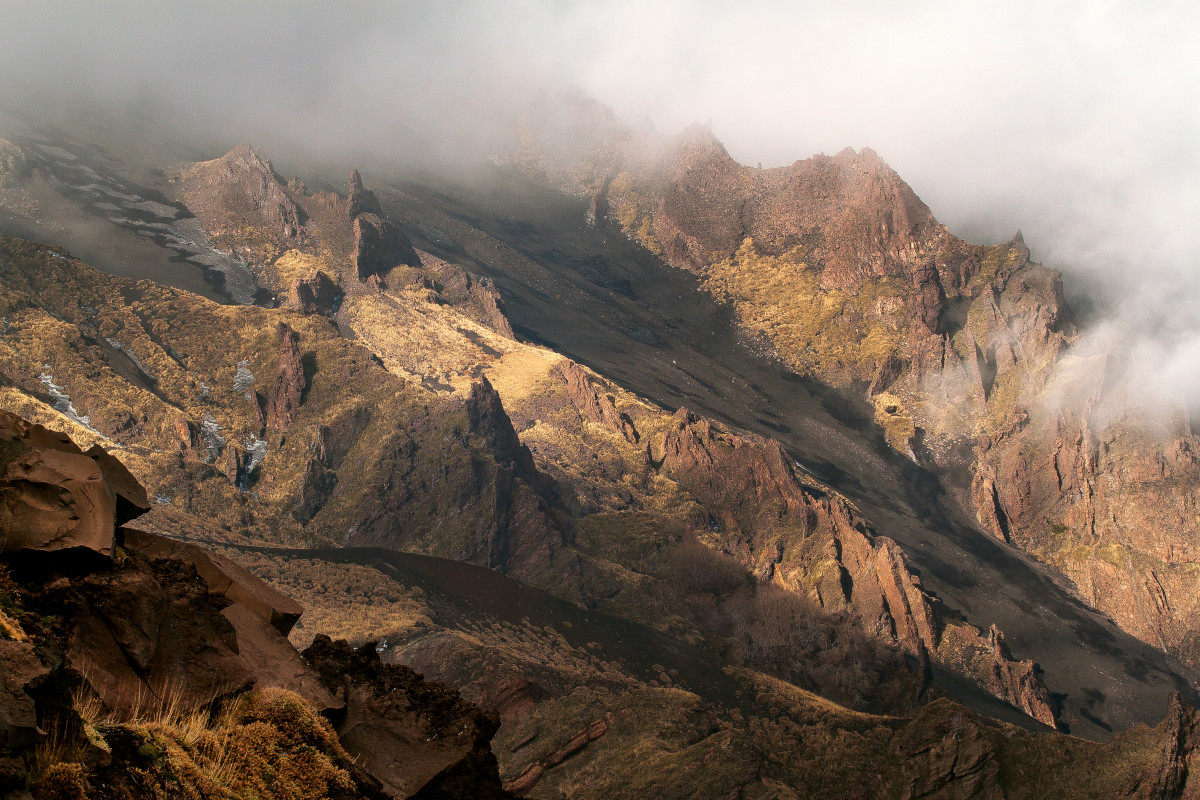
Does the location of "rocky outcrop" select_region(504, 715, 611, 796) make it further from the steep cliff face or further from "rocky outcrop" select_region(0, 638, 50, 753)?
the steep cliff face

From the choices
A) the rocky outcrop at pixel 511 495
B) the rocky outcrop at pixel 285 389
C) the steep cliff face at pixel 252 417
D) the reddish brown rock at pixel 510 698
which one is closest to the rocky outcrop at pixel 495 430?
the rocky outcrop at pixel 511 495

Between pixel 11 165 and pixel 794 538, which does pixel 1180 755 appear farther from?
pixel 11 165

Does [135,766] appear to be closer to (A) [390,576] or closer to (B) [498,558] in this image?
(A) [390,576]

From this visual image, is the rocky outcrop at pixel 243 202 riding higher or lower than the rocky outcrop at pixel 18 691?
lower

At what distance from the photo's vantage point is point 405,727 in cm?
1597

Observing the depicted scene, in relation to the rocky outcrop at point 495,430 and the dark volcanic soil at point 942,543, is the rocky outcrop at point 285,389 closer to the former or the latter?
the rocky outcrop at point 495,430

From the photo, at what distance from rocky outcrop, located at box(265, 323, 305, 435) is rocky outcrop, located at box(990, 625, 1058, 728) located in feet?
279

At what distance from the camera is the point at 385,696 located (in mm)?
16250

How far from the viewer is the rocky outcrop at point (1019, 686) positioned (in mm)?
99250

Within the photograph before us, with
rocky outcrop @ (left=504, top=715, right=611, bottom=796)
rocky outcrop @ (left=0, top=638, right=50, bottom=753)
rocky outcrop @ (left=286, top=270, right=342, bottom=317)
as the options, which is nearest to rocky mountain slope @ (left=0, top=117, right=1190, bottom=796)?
rocky outcrop @ (left=504, top=715, right=611, bottom=796)

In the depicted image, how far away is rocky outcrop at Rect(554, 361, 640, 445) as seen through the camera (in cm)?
13112

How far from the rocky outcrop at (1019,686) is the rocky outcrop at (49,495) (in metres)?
104

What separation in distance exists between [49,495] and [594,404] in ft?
395

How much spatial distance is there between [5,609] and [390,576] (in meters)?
67.6
